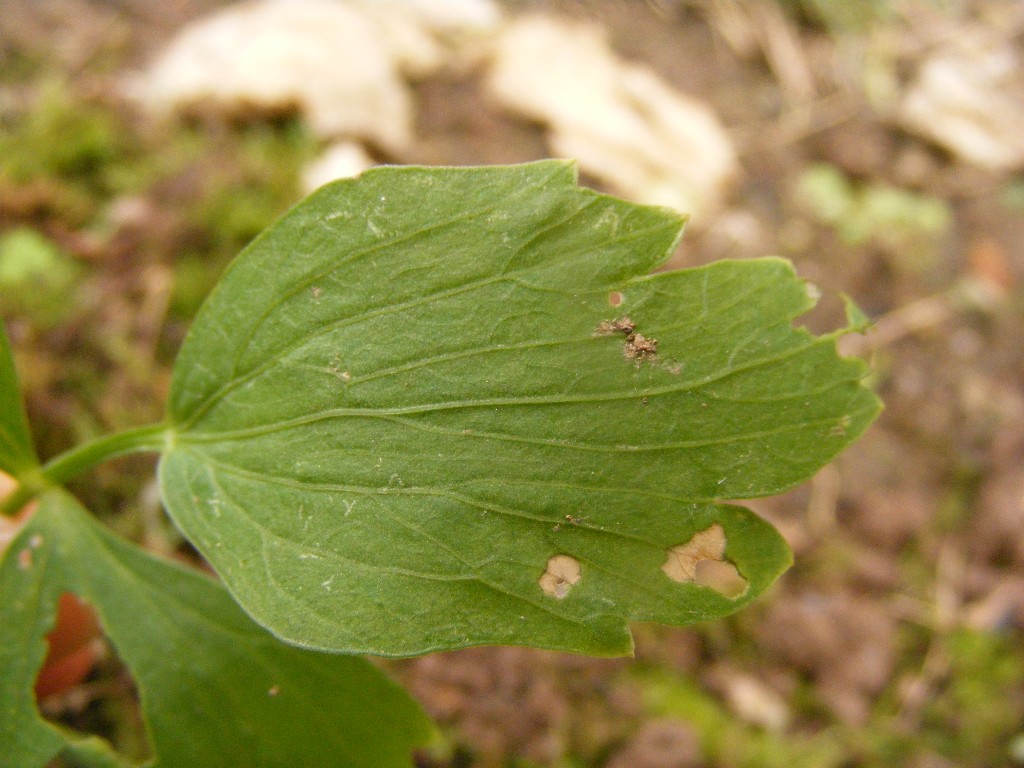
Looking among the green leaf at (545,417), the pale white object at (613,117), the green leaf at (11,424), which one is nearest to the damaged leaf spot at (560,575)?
the green leaf at (545,417)

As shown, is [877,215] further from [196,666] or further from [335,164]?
[196,666]

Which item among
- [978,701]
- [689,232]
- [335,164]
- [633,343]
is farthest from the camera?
[689,232]

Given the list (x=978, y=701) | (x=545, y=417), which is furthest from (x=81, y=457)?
(x=978, y=701)

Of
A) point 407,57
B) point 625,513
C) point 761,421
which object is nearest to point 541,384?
point 625,513

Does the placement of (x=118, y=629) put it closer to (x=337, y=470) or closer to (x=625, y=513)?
(x=337, y=470)

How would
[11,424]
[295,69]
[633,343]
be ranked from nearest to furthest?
[633,343] → [11,424] → [295,69]
